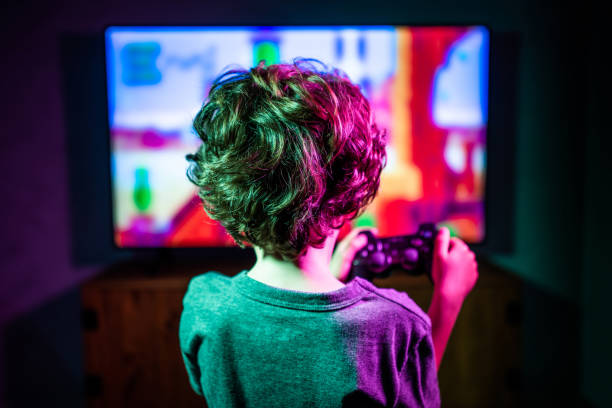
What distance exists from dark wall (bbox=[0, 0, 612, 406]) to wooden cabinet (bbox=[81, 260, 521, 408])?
415 millimetres

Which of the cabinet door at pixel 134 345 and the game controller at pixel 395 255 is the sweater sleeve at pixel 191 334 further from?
the cabinet door at pixel 134 345

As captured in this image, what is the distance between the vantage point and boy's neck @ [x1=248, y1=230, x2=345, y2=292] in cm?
64

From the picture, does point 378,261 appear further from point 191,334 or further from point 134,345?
point 134,345

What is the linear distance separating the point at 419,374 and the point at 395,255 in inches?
7.5

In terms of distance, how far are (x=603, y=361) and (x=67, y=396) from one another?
2194mm

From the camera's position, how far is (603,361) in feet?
5.47

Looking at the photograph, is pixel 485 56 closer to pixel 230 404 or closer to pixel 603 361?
pixel 603 361

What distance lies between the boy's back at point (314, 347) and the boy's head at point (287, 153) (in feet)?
0.29

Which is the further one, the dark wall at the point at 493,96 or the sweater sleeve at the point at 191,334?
the dark wall at the point at 493,96

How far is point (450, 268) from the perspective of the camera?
0.73 meters

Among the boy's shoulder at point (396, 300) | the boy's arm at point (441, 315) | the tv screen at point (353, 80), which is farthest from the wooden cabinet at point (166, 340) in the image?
the boy's shoulder at point (396, 300)

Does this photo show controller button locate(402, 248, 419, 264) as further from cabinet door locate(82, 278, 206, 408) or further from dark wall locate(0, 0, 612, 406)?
dark wall locate(0, 0, 612, 406)

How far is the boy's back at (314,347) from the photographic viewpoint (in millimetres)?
A: 595

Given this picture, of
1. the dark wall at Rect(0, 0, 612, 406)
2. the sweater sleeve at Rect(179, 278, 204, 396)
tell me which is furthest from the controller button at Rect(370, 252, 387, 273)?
the dark wall at Rect(0, 0, 612, 406)
